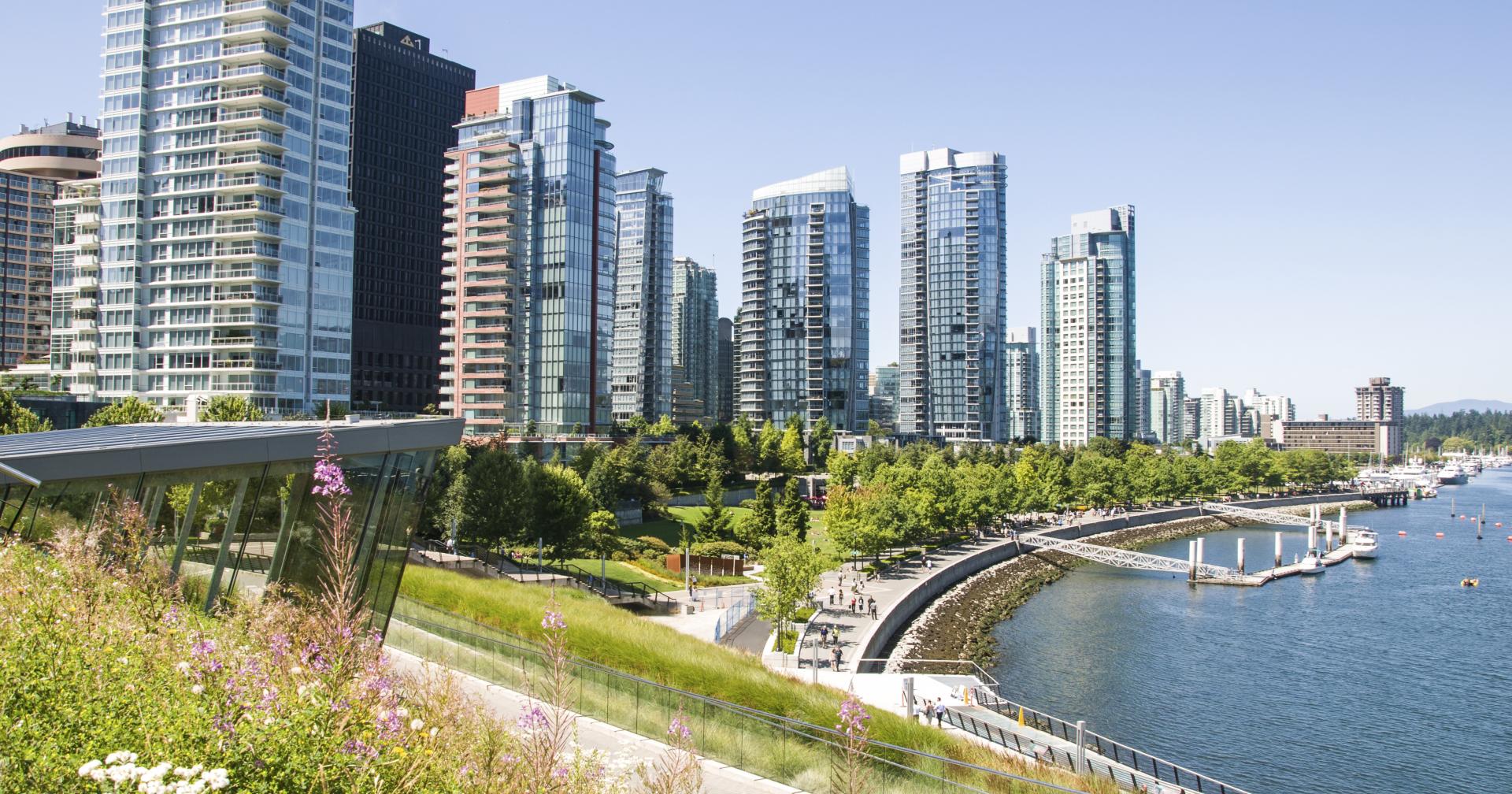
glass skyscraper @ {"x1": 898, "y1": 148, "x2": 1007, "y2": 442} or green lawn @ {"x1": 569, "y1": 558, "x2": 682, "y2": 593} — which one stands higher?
glass skyscraper @ {"x1": 898, "y1": 148, "x2": 1007, "y2": 442}

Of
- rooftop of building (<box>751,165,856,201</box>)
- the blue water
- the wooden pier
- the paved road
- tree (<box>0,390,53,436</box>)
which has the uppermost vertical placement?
rooftop of building (<box>751,165,856,201</box>)

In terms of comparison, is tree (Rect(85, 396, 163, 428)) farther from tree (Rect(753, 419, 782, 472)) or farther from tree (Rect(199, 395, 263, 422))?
tree (Rect(753, 419, 782, 472))

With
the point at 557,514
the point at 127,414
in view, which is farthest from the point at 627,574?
the point at 127,414

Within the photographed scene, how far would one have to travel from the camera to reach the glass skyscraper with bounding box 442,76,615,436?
96.4 meters

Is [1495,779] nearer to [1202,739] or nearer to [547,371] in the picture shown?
[1202,739]

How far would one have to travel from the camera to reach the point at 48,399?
240ft

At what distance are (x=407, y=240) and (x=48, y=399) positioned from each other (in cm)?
7815

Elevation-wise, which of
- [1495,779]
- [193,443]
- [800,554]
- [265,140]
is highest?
[265,140]

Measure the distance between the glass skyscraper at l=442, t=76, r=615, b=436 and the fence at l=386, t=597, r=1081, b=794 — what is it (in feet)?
241

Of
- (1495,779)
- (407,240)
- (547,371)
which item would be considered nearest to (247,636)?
(1495,779)

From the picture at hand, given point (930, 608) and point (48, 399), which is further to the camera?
point (48, 399)

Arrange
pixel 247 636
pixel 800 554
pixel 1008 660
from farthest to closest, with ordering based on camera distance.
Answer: pixel 1008 660
pixel 800 554
pixel 247 636

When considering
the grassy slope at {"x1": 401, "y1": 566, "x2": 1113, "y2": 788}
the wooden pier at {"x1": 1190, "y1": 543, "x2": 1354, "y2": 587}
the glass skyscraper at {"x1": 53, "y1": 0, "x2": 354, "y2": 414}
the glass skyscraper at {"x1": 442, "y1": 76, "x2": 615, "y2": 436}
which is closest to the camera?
the grassy slope at {"x1": 401, "y1": 566, "x2": 1113, "y2": 788}

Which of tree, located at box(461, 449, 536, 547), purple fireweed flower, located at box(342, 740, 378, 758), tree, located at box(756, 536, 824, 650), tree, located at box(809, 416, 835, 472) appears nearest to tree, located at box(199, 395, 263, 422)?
tree, located at box(461, 449, 536, 547)
